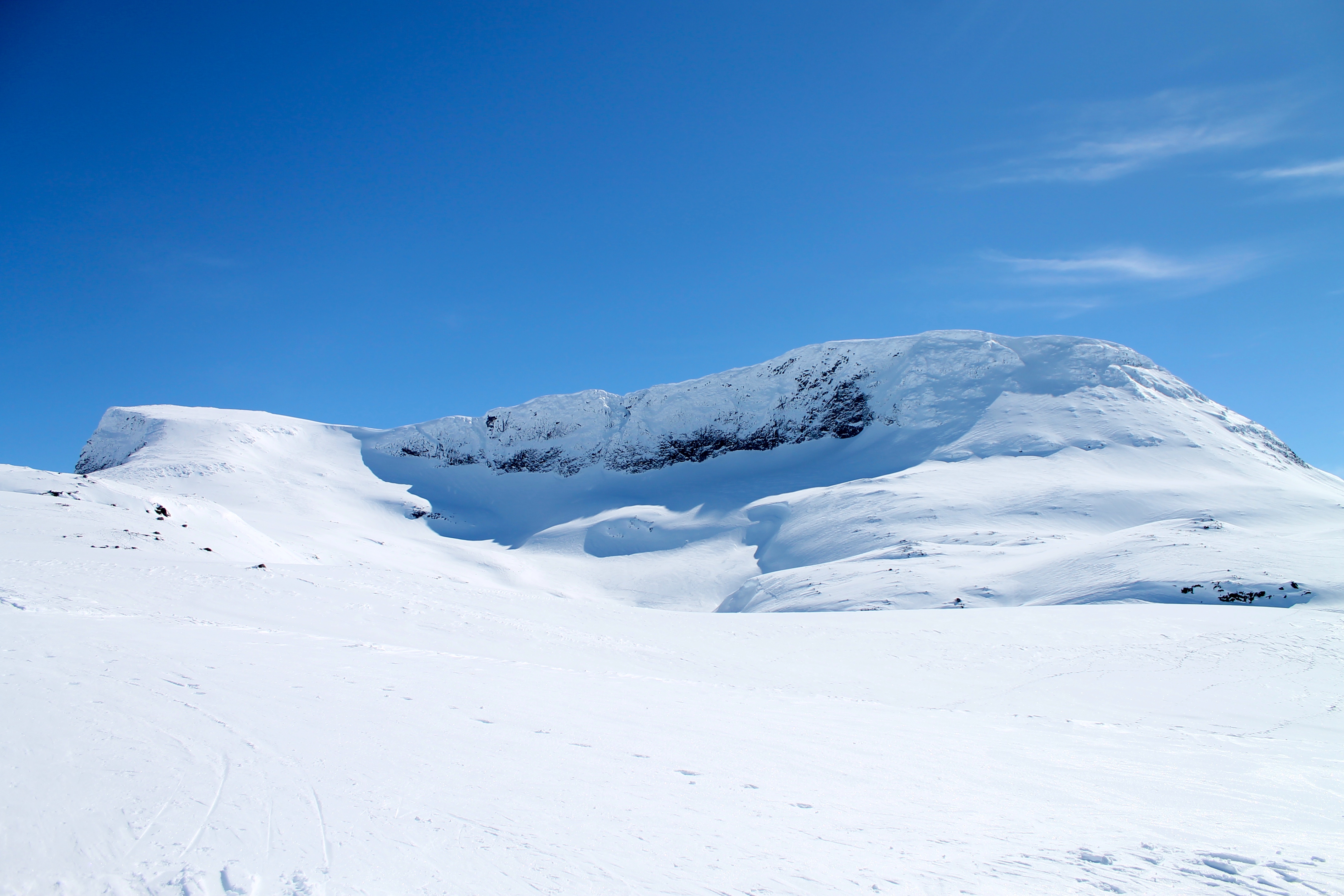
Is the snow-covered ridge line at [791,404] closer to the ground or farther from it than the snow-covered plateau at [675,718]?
farther from it

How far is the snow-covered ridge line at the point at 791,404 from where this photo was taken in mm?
64062

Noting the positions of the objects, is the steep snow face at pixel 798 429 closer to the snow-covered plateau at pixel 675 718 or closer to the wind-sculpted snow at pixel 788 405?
the wind-sculpted snow at pixel 788 405

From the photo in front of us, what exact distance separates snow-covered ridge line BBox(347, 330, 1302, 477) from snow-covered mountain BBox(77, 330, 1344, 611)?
268mm

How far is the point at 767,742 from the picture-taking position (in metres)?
6.84

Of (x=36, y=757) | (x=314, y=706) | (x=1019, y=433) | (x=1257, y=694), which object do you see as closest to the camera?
(x=36, y=757)

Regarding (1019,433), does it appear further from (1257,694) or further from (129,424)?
(129,424)

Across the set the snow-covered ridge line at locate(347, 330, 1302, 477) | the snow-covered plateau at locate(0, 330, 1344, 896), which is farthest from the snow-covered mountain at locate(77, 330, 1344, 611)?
the snow-covered plateau at locate(0, 330, 1344, 896)

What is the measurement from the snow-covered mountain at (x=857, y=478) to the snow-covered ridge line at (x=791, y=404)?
268mm

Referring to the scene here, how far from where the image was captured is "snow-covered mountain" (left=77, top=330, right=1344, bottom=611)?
2834cm

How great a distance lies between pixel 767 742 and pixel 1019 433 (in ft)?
188

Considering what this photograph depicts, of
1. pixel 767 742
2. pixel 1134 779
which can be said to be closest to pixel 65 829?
pixel 767 742

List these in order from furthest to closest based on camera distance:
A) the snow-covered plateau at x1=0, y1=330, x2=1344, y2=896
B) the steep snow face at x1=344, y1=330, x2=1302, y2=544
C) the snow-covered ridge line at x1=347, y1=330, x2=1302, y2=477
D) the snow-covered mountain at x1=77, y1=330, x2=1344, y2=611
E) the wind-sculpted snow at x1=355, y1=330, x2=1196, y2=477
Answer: the wind-sculpted snow at x1=355, y1=330, x2=1196, y2=477, the snow-covered ridge line at x1=347, y1=330, x2=1302, y2=477, the steep snow face at x1=344, y1=330, x2=1302, y2=544, the snow-covered mountain at x1=77, y1=330, x2=1344, y2=611, the snow-covered plateau at x1=0, y1=330, x2=1344, y2=896

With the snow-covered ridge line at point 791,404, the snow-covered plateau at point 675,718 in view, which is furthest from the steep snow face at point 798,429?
the snow-covered plateau at point 675,718

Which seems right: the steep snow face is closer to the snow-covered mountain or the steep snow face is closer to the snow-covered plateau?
the snow-covered mountain
